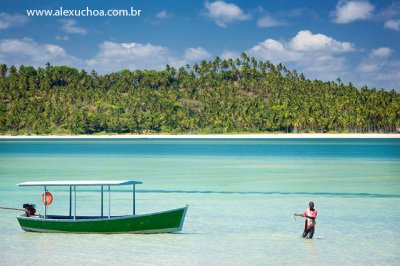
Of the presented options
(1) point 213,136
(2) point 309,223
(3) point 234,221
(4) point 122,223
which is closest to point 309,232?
(2) point 309,223

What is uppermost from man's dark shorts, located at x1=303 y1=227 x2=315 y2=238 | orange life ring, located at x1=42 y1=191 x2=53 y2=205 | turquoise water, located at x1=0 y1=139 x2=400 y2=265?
orange life ring, located at x1=42 y1=191 x2=53 y2=205

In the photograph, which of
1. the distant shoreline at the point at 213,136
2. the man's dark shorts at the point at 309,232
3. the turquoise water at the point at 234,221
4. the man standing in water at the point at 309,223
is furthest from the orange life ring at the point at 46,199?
the distant shoreline at the point at 213,136

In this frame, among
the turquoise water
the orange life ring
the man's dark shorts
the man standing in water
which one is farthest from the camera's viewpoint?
the orange life ring

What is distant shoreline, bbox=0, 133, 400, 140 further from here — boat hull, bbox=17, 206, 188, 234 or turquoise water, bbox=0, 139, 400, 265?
boat hull, bbox=17, 206, 188, 234

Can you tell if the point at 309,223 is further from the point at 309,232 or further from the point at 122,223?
the point at 122,223

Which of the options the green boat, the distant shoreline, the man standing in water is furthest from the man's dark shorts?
the distant shoreline

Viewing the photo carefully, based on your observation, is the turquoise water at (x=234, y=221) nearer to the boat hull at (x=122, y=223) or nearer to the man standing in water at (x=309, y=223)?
the boat hull at (x=122, y=223)

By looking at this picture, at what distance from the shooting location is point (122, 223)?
2322 centimetres

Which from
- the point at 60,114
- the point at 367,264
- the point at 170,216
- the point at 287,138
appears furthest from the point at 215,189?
the point at 60,114

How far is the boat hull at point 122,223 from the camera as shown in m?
23.1

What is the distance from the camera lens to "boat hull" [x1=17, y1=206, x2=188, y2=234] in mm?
23141

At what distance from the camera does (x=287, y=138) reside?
18125 cm

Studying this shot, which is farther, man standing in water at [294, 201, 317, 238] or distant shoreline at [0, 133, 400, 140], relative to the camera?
distant shoreline at [0, 133, 400, 140]

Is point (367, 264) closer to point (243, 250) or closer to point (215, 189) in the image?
point (243, 250)
